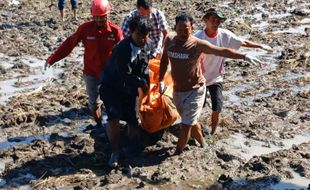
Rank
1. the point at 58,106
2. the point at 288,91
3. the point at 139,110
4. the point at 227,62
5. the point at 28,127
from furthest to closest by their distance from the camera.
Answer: the point at 227,62 → the point at 288,91 → the point at 58,106 → the point at 28,127 → the point at 139,110

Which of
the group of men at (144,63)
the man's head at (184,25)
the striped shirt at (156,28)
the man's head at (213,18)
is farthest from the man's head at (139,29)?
the striped shirt at (156,28)

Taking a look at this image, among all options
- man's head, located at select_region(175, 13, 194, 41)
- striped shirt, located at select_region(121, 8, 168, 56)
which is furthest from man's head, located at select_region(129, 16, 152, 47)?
striped shirt, located at select_region(121, 8, 168, 56)

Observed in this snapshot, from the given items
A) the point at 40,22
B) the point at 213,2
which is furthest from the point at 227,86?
the point at 213,2

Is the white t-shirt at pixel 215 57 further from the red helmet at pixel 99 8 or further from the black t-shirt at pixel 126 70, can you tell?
the red helmet at pixel 99 8

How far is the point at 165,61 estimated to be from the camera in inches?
240

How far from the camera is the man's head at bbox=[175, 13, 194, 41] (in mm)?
5586

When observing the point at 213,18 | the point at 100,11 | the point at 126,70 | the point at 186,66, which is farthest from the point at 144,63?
the point at 213,18

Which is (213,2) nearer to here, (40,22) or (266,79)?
(40,22)

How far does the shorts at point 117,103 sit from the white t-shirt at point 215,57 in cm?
98

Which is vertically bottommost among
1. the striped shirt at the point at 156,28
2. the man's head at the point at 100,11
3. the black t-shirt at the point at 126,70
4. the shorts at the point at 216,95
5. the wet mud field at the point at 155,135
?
the wet mud field at the point at 155,135

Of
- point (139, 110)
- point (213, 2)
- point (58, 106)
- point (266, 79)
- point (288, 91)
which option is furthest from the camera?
point (213, 2)

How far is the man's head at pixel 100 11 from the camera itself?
609 cm

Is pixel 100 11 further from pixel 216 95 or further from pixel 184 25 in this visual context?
pixel 216 95

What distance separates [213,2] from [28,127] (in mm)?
11739
